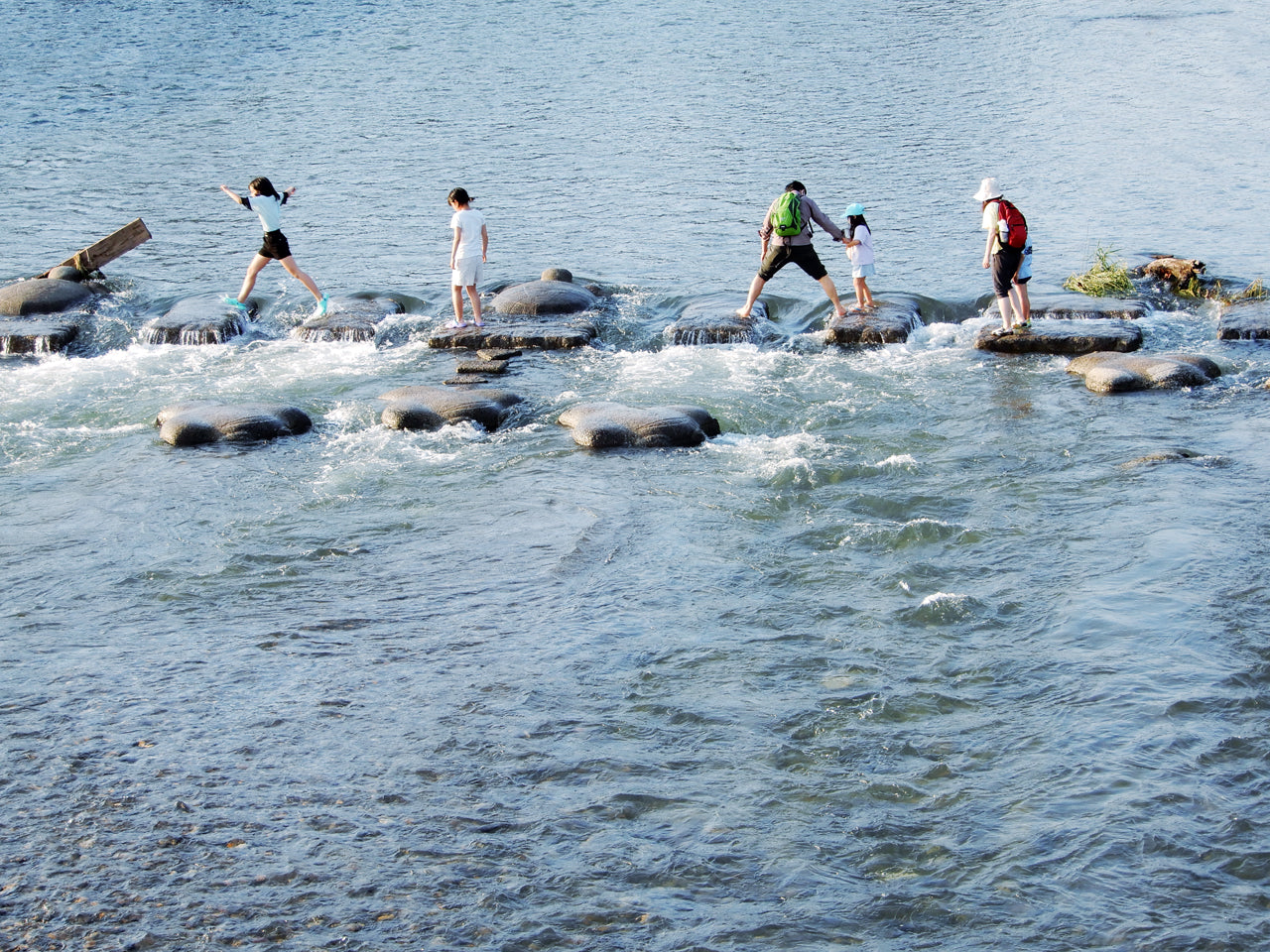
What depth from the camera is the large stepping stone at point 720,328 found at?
1599cm

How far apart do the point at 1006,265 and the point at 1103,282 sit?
9.45ft

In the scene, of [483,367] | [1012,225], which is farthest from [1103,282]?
[483,367]

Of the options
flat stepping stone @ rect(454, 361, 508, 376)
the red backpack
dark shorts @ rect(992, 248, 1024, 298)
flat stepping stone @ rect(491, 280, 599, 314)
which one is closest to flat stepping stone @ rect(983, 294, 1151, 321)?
dark shorts @ rect(992, 248, 1024, 298)

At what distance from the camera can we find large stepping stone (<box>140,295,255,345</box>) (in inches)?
657

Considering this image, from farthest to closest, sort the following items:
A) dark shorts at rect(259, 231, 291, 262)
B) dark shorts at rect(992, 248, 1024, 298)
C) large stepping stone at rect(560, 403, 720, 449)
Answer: dark shorts at rect(259, 231, 291, 262) < dark shorts at rect(992, 248, 1024, 298) < large stepping stone at rect(560, 403, 720, 449)

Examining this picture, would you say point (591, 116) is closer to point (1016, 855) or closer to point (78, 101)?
point (78, 101)

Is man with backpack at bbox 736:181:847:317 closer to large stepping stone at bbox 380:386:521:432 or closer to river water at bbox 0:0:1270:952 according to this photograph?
river water at bbox 0:0:1270:952

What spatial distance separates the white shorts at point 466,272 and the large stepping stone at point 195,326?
358cm

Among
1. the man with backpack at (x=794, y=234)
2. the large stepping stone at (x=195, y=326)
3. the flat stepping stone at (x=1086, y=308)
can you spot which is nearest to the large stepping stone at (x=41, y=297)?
the large stepping stone at (x=195, y=326)

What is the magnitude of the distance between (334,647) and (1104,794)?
4900 millimetres

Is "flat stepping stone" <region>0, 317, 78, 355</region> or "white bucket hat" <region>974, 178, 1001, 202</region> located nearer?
"white bucket hat" <region>974, 178, 1001, 202</region>

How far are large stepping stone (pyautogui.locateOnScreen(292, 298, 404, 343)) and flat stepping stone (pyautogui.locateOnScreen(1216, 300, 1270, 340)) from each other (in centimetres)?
1111

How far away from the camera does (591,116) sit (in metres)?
29.8

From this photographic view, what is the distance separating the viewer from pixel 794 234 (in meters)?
15.5
